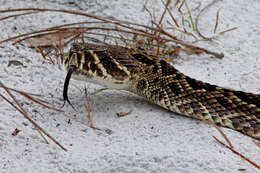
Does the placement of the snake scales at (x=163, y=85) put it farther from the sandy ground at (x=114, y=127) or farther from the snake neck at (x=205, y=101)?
the sandy ground at (x=114, y=127)

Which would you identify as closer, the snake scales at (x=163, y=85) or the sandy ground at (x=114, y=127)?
the sandy ground at (x=114, y=127)

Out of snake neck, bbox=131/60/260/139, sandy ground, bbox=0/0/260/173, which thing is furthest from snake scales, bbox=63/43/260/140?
sandy ground, bbox=0/0/260/173

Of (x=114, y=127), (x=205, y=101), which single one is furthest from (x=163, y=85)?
(x=114, y=127)

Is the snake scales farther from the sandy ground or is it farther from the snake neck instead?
the sandy ground

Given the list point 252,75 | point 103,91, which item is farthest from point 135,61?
point 252,75

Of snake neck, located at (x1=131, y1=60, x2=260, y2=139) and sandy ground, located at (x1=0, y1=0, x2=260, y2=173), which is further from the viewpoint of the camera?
snake neck, located at (x1=131, y1=60, x2=260, y2=139)

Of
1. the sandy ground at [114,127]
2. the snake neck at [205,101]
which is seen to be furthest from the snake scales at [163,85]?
the sandy ground at [114,127]
